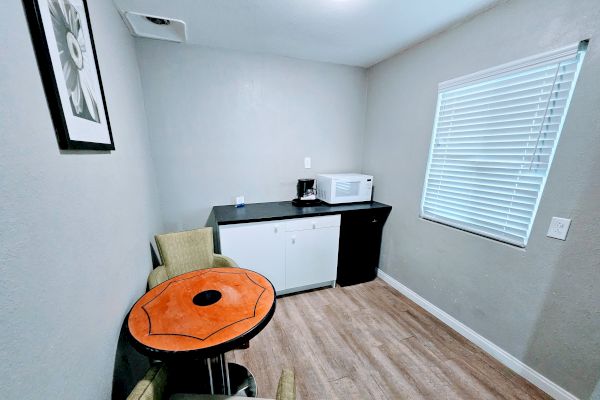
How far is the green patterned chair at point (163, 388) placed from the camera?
71cm

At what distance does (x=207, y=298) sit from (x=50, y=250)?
2.28 feet

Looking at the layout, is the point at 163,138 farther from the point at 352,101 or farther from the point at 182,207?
the point at 352,101

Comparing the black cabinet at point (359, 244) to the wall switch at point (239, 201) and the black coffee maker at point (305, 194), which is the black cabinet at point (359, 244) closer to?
the black coffee maker at point (305, 194)

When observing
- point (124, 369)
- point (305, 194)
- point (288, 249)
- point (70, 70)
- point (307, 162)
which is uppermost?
point (70, 70)

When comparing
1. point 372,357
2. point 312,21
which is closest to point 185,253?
point 372,357

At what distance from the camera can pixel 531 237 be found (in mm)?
1475

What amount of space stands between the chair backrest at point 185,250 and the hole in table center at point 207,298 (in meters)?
0.66

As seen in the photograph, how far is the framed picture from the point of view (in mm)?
721

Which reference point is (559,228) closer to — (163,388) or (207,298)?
(207,298)

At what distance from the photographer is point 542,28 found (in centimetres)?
137

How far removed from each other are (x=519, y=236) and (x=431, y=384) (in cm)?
115

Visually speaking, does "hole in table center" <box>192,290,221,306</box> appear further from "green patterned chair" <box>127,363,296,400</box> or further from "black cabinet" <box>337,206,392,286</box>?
"black cabinet" <box>337,206,392,286</box>

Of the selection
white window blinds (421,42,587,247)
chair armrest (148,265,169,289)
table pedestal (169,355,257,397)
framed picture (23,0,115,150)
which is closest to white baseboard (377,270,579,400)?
white window blinds (421,42,587,247)

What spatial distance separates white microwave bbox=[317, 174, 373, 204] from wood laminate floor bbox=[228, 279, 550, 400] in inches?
44.2
